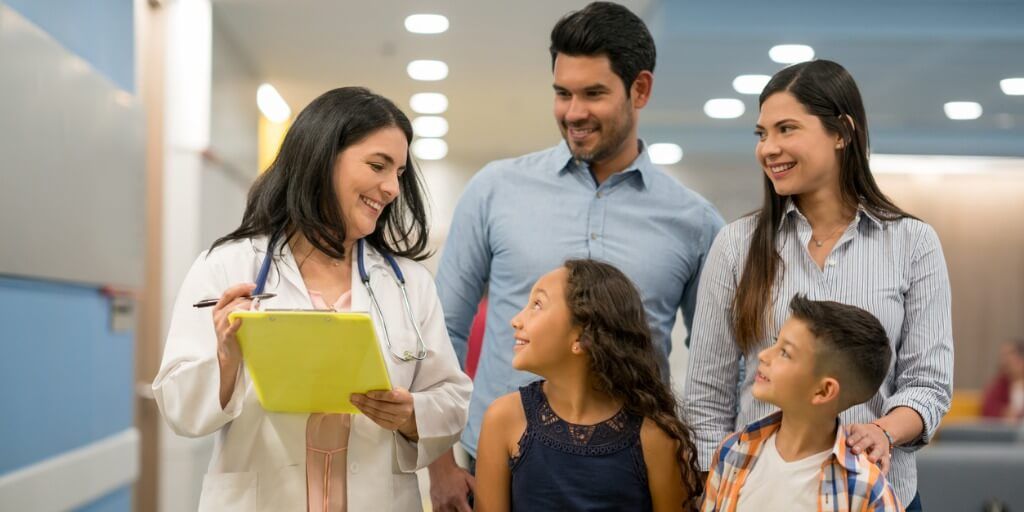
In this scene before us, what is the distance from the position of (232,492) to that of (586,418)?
2.18 feet

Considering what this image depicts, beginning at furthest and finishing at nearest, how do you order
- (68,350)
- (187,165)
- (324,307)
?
1. (187,165)
2. (68,350)
3. (324,307)

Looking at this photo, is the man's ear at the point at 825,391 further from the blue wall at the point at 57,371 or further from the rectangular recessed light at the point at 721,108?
the rectangular recessed light at the point at 721,108

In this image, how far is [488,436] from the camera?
2109 mm

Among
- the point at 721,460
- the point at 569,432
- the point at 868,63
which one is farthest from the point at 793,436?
the point at 868,63

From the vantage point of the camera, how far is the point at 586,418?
6.89ft

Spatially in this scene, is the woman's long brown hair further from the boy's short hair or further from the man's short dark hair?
the man's short dark hair

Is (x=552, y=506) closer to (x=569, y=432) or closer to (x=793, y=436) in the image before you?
(x=569, y=432)

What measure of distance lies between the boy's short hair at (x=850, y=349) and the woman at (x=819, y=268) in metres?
0.09

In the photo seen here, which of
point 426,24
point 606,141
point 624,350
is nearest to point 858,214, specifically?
point 624,350

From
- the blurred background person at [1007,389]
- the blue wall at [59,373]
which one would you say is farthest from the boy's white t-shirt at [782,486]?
the blurred background person at [1007,389]

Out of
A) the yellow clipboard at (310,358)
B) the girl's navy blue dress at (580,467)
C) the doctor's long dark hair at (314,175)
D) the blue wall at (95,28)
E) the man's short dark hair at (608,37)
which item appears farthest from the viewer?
the blue wall at (95,28)

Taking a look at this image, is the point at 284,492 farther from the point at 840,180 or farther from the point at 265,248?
the point at 840,180

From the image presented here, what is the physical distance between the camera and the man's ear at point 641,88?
246 cm

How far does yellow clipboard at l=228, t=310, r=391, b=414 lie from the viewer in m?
1.59
